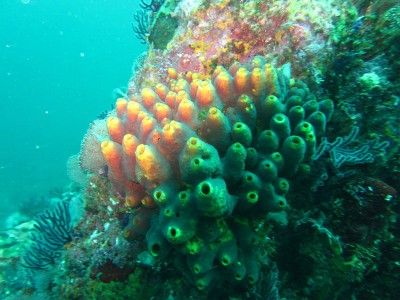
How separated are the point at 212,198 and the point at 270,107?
38.9 inches

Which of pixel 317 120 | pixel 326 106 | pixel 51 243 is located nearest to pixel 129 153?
pixel 317 120

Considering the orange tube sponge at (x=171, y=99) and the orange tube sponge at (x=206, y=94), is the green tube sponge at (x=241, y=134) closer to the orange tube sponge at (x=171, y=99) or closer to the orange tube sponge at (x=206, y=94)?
the orange tube sponge at (x=206, y=94)

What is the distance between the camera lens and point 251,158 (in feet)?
7.91

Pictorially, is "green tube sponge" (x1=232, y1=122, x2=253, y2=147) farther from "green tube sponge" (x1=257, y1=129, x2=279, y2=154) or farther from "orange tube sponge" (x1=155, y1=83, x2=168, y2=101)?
"orange tube sponge" (x1=155, y1=83, x2=168, y2=101)

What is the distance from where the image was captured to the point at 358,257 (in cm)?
A: 275

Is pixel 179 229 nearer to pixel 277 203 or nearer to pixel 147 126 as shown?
pixel 277 203

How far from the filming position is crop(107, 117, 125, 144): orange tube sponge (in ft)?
9.69

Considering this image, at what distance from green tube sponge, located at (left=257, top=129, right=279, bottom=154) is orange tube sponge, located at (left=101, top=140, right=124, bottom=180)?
1130 millimetres

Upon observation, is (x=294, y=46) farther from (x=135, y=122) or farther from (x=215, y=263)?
(x=215, y=263)

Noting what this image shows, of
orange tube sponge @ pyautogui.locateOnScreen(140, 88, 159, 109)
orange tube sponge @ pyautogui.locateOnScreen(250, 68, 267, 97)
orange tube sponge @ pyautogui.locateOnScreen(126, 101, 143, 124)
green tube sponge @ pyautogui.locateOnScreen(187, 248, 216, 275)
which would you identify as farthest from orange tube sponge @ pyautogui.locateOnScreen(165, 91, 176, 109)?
green tube sponge @ pyautogui.locateOnScreen(187, 248, 216, 275)

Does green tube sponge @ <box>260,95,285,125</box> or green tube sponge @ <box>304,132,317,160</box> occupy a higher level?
green tube sponge @ <box>260,95,285,125</box>

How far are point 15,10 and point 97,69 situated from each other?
53.8m

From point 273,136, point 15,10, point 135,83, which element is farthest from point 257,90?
point 15,10

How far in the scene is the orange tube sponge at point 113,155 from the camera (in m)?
2.73
